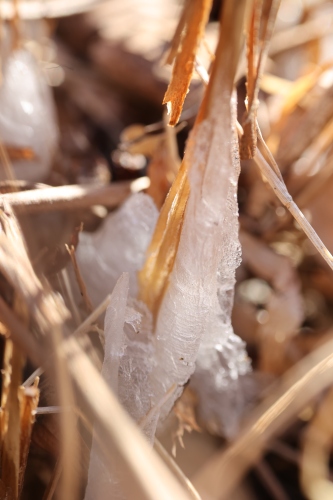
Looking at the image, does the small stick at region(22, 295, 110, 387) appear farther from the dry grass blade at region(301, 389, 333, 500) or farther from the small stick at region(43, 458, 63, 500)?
the dry grass blade at region(301, 389, 333, 500)

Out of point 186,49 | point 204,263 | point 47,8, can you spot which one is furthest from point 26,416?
point 47,8

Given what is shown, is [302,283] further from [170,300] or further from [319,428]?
[170,300]

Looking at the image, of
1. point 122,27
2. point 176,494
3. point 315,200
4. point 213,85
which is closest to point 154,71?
point 122,27

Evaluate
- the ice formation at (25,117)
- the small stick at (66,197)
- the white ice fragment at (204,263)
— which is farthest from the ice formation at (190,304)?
the ice formation at (25,117)

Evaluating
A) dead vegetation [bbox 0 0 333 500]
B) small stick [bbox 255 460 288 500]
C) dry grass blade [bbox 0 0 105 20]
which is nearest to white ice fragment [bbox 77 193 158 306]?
dead vegetation [bbox 0 0 333 500]

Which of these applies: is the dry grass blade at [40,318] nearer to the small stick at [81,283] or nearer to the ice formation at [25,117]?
the small stick at [81,283]

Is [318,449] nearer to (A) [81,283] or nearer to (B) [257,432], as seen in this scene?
(B) [257,432]
